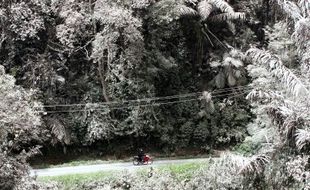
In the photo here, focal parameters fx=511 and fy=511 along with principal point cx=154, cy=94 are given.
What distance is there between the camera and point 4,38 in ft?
67.2

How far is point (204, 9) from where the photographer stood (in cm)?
2175

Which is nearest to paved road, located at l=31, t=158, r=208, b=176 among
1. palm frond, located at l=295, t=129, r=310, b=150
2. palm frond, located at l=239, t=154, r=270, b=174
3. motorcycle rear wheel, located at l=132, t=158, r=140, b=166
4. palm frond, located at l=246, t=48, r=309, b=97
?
motorcycle rear wheel, located at l=132, t=158, r=140, b=166

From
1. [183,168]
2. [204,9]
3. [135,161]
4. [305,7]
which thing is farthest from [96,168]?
[305,7]

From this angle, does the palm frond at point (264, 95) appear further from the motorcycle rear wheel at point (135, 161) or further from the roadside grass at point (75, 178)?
the motorcycle rear wheel at point (135, 161)

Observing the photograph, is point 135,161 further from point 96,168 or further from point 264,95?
point 264,95

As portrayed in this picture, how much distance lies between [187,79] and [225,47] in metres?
2.29

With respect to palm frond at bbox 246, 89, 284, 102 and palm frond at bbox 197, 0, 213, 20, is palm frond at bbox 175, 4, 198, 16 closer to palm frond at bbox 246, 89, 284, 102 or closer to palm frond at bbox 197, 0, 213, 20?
palm frond at bbox 197, 0, 213, 20

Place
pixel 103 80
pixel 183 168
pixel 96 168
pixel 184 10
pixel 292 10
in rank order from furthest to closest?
pixel 184 10 < pixel 103 80 < pixel 96 168 < pixel 183 168 < pixel 292 10

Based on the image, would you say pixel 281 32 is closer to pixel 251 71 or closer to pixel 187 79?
pixel 251 71

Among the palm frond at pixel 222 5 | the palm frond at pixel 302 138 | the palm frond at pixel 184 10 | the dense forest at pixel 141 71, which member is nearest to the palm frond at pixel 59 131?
the dense forest at pixel 141 71

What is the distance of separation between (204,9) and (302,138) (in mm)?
12391

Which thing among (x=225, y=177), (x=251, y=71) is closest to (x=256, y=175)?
(x=225, y=177)

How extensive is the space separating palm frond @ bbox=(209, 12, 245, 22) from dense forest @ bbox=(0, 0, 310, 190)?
45 mm

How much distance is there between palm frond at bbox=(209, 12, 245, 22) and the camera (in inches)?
875
